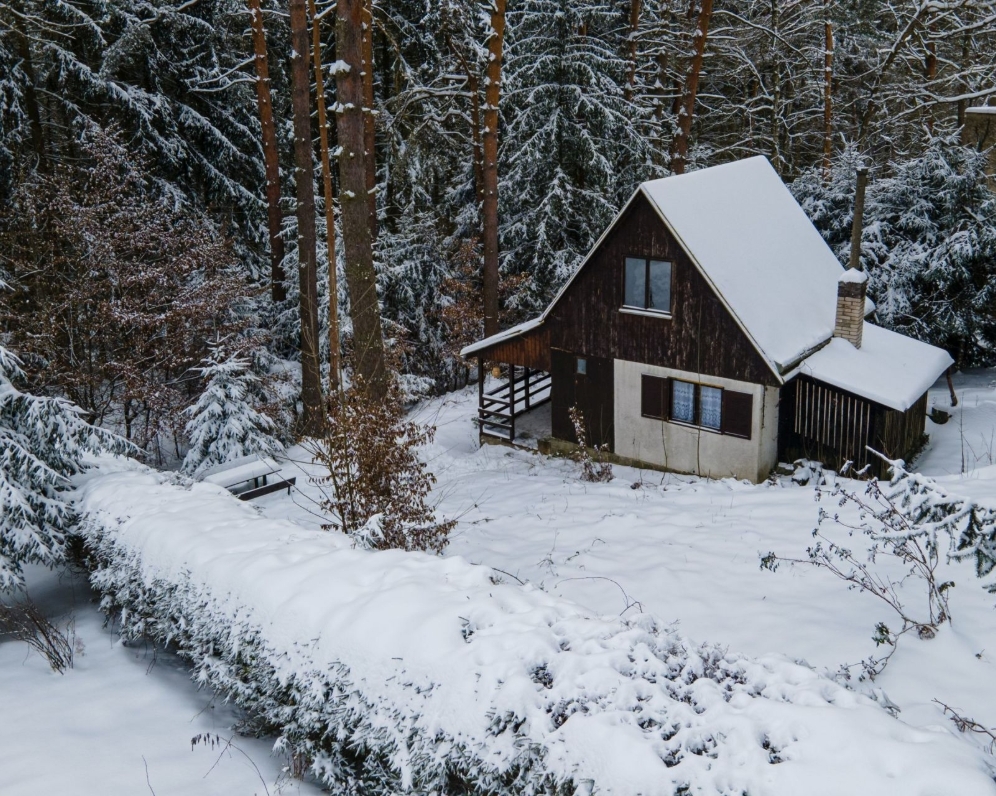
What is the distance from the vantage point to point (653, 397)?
55.3ft

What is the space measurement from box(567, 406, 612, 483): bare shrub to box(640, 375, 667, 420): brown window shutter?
131cm

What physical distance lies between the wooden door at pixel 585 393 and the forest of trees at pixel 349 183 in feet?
13.3

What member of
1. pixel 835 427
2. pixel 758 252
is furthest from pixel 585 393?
pixel 835 427

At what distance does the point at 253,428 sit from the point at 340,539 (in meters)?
8.60

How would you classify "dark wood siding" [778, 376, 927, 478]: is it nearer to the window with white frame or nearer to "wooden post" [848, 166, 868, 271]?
the window with white frame

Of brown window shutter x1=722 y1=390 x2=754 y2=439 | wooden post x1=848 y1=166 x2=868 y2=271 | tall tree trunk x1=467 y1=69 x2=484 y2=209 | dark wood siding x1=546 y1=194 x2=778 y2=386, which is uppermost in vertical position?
tall tree trunk x1=467 y1=69 x2=484 y2=209

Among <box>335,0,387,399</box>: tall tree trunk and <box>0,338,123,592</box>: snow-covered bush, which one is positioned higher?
<box>335,0,387,399</box>: tall tree trunk

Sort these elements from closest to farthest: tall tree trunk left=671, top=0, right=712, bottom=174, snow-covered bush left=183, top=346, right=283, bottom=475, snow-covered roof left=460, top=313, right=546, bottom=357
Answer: snow-covered bush left=183, top=346, right=283, bottom=475, snow-covered roof left=460, top=313, right=546, bottom=357, tall tree trunk left=671, top=0, right=712, bottom=174

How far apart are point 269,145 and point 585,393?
10.7 meters

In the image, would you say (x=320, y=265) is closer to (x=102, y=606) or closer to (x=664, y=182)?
(x=664, y=182)

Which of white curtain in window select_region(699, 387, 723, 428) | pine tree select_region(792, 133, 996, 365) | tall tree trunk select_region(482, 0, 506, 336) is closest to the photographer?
white curtain in window select_region(699, 387, 723, 428)

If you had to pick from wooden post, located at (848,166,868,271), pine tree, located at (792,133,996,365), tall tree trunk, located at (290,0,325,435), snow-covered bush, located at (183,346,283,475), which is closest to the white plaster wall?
wooden post, located at (848,166,868,271)

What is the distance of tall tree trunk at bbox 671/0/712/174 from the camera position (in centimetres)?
2148

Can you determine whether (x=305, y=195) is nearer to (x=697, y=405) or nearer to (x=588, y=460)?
(x=588, y=460)
